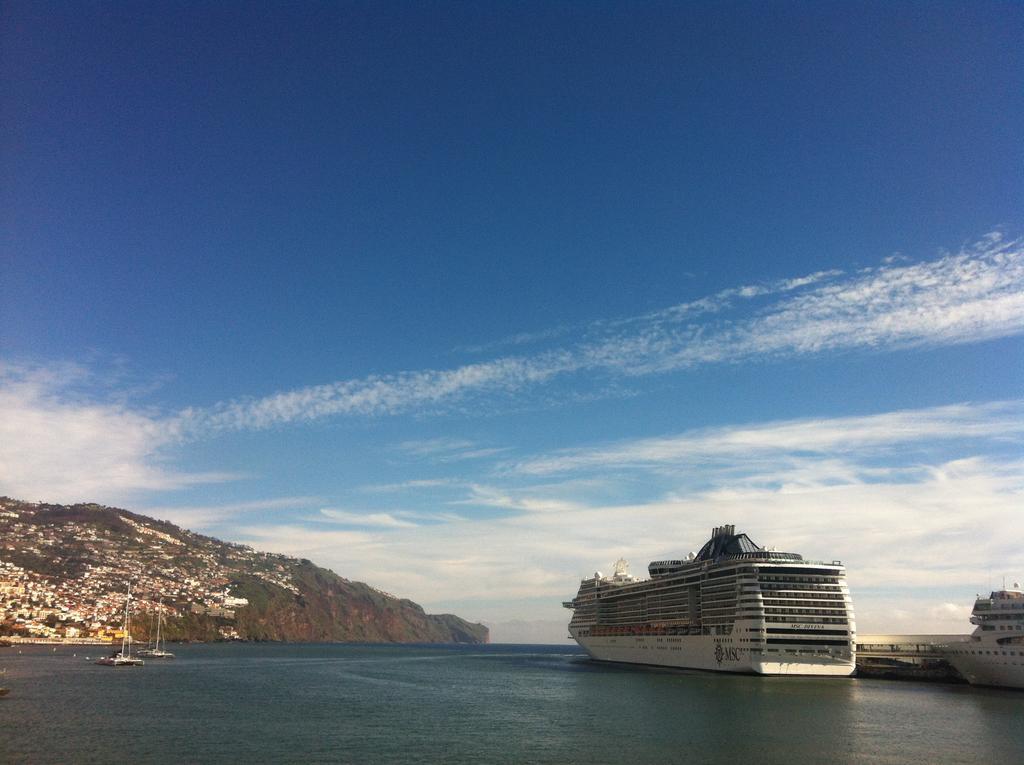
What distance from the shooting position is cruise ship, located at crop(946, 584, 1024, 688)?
79062 millimetres

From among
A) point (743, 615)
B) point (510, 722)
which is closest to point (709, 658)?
point (743, 615)

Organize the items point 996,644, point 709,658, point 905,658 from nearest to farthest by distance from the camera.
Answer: point 996,644, point 709,658, point 905,658

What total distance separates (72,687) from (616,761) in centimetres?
6834

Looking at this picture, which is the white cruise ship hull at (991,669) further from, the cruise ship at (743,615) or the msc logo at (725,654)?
the msc logo at (725,654)

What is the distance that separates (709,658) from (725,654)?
4.47 metres

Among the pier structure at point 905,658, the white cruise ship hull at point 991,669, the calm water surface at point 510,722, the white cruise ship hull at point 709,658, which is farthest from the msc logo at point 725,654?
the white cruise ship hull at point 991,669

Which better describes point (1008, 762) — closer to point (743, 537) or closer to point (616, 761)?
point (616, 761)

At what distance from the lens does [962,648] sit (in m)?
86.7

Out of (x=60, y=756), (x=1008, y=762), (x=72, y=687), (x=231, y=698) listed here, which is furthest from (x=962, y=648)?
(x=72, y=687)

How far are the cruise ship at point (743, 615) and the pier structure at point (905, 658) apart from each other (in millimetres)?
14762

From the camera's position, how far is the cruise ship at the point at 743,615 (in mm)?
91750

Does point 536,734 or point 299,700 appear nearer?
point 536,734

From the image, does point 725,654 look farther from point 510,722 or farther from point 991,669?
point 510,722

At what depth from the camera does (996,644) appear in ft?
267
